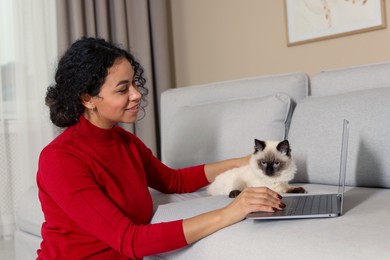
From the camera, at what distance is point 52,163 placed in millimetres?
1476

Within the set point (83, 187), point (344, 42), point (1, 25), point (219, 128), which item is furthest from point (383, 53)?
point (1, 25)

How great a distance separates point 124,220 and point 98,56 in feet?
1.74

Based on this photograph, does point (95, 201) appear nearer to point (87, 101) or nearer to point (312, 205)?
point (87, 101)

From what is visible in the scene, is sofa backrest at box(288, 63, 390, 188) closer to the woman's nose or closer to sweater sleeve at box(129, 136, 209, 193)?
sweater sleeve at box(129, 136, 209, 193)

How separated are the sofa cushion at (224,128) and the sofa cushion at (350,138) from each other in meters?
0.11

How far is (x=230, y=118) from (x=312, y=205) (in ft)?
3.21

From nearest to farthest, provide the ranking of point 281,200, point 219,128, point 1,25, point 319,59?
point 281,200, point 219,128, point 319,59, point 1,25

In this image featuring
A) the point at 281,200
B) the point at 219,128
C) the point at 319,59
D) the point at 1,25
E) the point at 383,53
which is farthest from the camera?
the point at 1,25

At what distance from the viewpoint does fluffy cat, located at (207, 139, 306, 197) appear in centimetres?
181

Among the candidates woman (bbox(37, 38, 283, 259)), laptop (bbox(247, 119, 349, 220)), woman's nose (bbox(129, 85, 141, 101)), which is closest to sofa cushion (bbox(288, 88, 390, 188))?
laptop (bbox(247, 119, 349, 220))

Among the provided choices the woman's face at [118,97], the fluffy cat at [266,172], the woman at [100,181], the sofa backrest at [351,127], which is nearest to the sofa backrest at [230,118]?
the sofa backrest at [351,127]

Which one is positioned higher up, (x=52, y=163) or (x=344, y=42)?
(x=344, y=42)

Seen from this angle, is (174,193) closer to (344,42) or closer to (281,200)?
(281,200)

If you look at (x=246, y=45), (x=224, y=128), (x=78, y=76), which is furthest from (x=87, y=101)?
(x=246, y=45)
